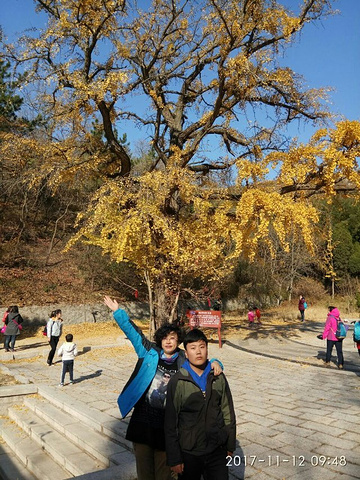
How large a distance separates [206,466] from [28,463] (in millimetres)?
3301

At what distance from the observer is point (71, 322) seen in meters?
17.2

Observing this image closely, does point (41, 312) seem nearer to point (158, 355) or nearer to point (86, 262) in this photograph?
point (86, 262)

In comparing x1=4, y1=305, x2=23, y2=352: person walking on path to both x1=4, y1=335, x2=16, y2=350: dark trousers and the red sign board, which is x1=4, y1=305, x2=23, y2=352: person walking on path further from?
the red sign board

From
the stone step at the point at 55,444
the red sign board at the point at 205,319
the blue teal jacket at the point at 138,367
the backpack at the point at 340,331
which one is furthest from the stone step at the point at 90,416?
the backpack at the point at 340,331

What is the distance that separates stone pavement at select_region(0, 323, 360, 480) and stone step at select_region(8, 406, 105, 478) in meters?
0.79

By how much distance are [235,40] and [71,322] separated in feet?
42.8

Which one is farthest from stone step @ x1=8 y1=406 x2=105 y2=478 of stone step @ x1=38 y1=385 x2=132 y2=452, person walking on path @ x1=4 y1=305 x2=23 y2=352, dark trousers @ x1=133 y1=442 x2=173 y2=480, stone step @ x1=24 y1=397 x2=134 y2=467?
person walking on path @ x1=4 y1=305 x2=23 y2=352

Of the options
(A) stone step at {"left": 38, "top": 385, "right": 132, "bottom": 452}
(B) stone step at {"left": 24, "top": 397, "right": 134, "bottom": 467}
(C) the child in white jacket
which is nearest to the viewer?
(B) stone step at {"left": 24, "top": 397, "right": 134, "bottom": 467}

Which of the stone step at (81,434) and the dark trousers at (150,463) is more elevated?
the dark trousers at (150,463)

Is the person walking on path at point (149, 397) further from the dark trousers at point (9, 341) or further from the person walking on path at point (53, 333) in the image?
the dark trousers at point (9, 341)

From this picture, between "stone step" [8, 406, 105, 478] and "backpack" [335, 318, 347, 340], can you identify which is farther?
"backpack" [335, 318, 347, 340]

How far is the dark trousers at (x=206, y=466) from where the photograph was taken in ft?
8.83

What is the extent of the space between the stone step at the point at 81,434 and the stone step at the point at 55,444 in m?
0.06

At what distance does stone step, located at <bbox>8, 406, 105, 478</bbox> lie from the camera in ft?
14.8
